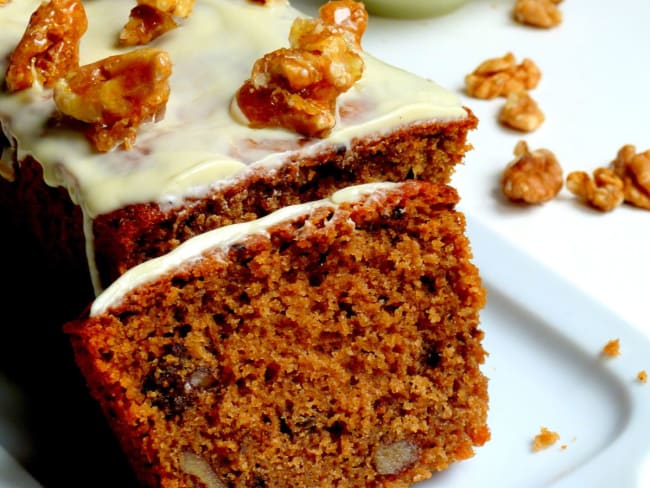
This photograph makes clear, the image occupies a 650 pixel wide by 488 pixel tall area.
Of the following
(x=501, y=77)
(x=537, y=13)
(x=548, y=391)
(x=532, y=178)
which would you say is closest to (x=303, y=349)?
(x=548, y=391)

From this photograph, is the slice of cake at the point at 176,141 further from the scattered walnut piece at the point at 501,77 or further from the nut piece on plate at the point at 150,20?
the scattered walnut piece at the point at 501,77

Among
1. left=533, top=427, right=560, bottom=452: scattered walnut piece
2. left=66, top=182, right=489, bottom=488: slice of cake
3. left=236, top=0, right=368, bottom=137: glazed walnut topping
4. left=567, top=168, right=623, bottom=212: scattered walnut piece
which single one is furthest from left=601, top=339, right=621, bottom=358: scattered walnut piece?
left=236, top=0, right=368, bottom=137: glazed walnut topping

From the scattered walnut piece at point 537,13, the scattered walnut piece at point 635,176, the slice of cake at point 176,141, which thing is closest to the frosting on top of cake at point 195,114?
the slice of cake at point 176,141

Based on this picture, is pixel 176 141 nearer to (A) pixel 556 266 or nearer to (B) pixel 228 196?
(B) pixel 228 196

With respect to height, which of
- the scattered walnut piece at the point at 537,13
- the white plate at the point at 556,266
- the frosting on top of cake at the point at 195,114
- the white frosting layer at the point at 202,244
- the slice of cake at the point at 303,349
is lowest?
the white plate at the point at 556,266

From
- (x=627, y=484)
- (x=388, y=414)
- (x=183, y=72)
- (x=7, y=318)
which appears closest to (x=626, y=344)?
(x=627, y=484)

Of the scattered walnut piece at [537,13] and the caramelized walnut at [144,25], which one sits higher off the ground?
the caramelized walnut at [144,25]
